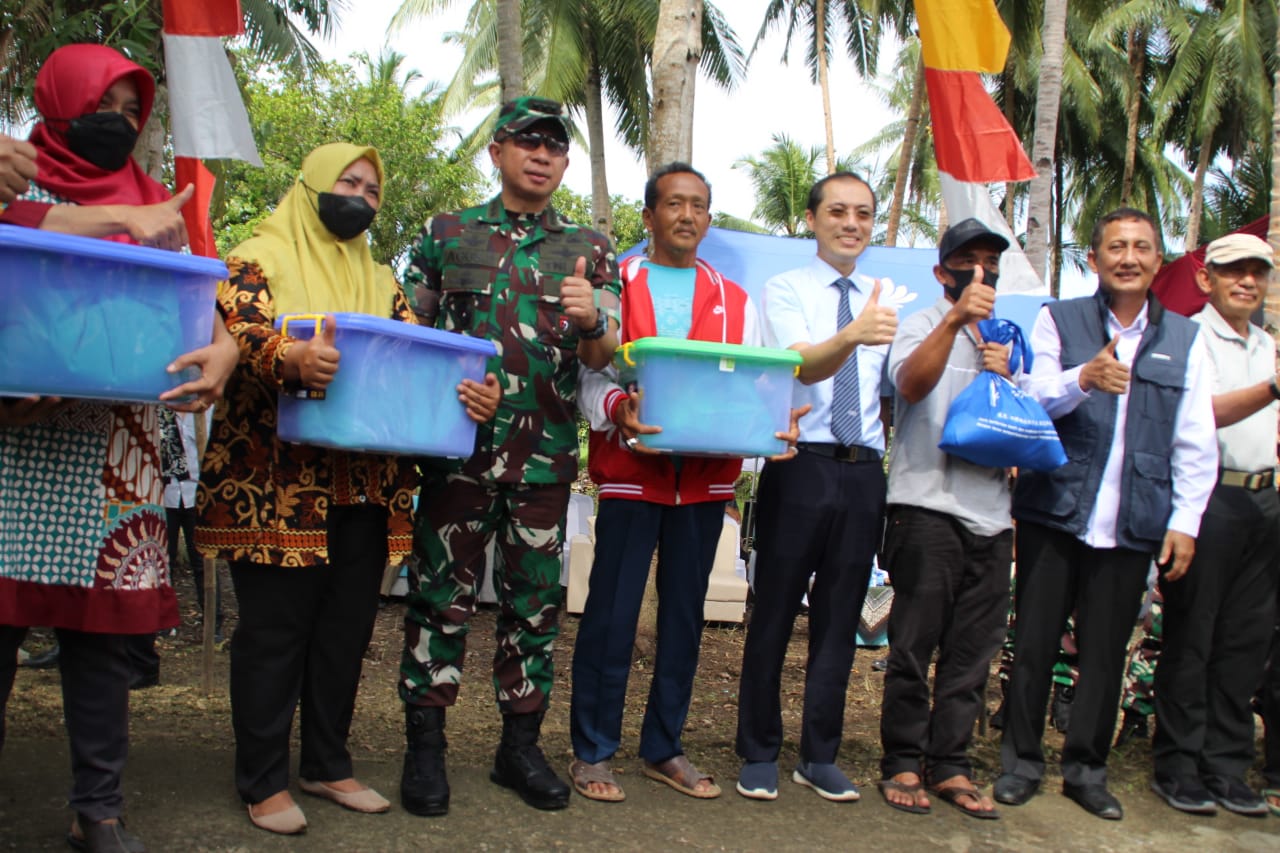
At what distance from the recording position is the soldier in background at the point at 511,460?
3.14 meters

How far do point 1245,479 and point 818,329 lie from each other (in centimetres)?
175

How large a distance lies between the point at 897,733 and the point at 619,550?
1.13 metres

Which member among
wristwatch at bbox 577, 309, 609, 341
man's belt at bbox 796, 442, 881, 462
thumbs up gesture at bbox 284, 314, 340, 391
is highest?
wristwatch at bbox 577, 309, 609, 341

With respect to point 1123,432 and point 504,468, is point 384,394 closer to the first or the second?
point 504,468

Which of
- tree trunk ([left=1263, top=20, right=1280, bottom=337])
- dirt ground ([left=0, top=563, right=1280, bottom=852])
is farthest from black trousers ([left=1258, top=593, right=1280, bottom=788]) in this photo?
tree trunk ([left=1263, top=20, right=1280, bottom=337])

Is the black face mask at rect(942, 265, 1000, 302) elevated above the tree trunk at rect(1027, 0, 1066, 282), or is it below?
below

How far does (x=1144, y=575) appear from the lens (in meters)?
3.73

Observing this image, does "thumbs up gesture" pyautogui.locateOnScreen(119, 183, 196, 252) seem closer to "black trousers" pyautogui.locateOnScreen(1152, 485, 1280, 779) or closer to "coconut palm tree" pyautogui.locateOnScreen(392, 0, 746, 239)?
"black trousers" pyautogui.locateOnScreen(1152, 485, 1280, 779)

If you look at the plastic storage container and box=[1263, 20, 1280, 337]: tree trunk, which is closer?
the plastic storage container

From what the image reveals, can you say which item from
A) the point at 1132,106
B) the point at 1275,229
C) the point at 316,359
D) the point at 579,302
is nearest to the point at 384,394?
the point at 316,359

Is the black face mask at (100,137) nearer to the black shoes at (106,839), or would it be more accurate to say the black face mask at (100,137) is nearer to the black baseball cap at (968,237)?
the black shoes at (106,839)

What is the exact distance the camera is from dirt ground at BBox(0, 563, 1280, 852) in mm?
2896

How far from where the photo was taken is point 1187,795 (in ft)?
12.6

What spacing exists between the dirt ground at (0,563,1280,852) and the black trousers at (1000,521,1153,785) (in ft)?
0.60
